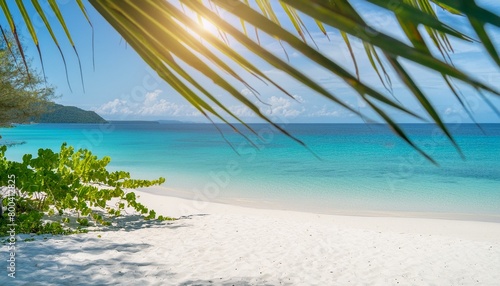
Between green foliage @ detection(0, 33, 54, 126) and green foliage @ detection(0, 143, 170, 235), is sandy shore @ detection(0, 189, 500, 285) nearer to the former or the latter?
green foliage @ detection(0, 143, 170, 235)

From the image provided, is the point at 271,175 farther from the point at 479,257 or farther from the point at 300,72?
the point at 300,72

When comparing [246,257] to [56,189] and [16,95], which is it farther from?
[16,95]

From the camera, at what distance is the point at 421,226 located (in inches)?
349

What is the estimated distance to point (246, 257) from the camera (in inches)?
190

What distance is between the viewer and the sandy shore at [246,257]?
159 inches

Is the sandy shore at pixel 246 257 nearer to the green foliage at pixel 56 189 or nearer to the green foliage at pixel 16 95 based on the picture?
the green foliage at pixel 56 189

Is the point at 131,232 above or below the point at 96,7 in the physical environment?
below

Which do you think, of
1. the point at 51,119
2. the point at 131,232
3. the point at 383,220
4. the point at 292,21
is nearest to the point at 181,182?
the point at 383,220

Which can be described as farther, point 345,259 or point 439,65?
point 345,259

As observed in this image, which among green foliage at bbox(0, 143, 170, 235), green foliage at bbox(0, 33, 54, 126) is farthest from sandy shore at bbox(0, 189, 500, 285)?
green foliage at bbox(0, 33, 54, 126)

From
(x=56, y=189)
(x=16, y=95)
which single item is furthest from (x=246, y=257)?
(x=16, y=95)

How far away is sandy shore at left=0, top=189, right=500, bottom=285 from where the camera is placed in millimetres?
4047

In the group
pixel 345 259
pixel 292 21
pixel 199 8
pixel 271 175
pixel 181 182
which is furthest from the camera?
pixel 271 175

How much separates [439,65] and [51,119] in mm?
96696
